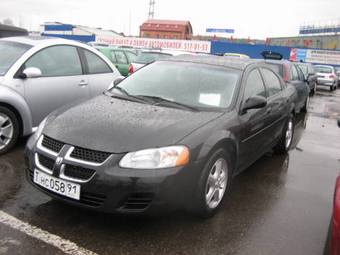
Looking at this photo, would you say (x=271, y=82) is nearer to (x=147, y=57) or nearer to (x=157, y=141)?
(x=157, y=141)

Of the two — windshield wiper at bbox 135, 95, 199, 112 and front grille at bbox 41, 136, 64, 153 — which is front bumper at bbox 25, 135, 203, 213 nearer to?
front grille at bbox 41, 136, 64, 153

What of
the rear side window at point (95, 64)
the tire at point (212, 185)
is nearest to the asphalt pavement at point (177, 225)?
the tire at point (212, 185)

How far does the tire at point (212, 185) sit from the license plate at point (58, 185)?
104 cm

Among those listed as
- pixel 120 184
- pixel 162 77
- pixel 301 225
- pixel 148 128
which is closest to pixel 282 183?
pixel 301 225

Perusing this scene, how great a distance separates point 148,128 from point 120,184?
61 cm

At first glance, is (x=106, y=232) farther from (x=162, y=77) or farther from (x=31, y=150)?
(x=162, y=77)

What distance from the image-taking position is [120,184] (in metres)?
3.03

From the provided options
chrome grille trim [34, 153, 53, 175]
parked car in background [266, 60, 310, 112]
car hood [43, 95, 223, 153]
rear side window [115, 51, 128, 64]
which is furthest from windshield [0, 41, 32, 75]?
rear side window [115, 51, 128, 64]

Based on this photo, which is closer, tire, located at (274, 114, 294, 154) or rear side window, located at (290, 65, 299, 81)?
tire, located at (274, 114, 294, 154)

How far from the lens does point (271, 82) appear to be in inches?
218

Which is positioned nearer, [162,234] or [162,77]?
[162,234]

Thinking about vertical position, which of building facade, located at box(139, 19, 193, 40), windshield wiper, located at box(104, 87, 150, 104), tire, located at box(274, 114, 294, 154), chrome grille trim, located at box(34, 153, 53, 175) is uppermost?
building facade, located at box(139, 19, 193, 40)

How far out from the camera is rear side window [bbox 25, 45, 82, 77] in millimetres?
5523

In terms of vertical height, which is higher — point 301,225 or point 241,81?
point 241,81
